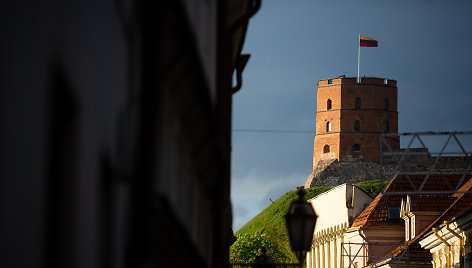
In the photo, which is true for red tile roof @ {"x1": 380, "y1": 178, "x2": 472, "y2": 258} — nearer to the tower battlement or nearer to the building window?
the building window

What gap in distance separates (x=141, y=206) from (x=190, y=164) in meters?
2.72

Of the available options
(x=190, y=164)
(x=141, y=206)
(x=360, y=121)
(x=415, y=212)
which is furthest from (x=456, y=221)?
(x=360, y=121)

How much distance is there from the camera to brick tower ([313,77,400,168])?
106 metres

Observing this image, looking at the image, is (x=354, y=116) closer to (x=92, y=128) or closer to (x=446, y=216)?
(x=446, y=216)

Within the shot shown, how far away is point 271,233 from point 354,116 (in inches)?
819

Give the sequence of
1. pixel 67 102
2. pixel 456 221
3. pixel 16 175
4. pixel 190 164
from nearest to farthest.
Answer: pixel 16 175
pixel 67 102
pixel 190 164
pixel 456 221

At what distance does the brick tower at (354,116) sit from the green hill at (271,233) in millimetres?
5977

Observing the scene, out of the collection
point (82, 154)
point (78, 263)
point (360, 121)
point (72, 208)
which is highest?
point (360, 121)

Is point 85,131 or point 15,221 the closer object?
point 15,221

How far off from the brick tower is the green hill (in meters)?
5.98

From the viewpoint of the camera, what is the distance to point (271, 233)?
9400 centimetres

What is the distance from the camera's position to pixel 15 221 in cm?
252

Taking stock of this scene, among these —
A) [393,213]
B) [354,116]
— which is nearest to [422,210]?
[393,213]

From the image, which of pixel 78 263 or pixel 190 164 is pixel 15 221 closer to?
pixel 78 263
